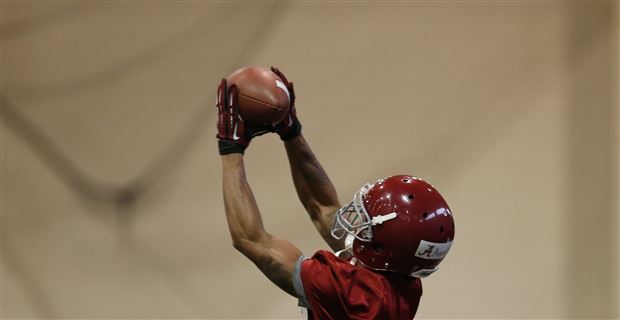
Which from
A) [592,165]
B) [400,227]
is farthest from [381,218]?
[592,165]

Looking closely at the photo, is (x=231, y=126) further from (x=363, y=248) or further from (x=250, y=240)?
(x=363, y=248)

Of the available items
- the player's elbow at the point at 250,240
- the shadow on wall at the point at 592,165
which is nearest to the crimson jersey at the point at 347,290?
the player's elbow at the point at 250,240

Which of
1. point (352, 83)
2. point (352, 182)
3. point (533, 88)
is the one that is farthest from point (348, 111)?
point (533, 88)

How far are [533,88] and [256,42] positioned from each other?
5.09 feet

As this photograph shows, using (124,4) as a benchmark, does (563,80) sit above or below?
above

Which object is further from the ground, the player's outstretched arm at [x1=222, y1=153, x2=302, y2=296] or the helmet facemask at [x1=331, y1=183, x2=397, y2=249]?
the helmet facemask at [x1=331, y1=183, x2=397, y2=249]

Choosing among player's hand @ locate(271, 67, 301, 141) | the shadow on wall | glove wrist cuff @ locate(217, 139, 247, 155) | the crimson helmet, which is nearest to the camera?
the crimson helmet

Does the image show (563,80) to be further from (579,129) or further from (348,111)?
(348,111)

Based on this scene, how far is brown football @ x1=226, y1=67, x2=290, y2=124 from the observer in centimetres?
203

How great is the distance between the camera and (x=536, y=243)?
378 cm

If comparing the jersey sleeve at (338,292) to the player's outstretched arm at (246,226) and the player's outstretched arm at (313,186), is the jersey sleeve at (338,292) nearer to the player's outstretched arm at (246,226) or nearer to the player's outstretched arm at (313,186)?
the player's outstretched arm at (246,226)

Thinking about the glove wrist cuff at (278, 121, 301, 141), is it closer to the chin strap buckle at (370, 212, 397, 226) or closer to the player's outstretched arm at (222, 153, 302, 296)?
the player's outstretched arm at (222, 153, 302, 296)

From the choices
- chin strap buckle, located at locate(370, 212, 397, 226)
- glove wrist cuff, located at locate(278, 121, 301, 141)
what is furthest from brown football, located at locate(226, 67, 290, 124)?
chin strap buckle, located at locate(370, 212, 397, 226)

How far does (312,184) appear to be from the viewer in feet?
7.90
